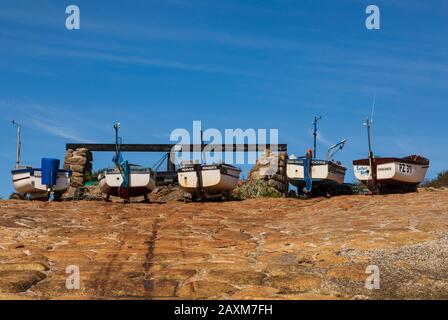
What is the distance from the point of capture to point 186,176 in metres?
22.0

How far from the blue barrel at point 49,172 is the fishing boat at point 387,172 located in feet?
37.5

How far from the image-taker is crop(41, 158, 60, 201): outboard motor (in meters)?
21.9

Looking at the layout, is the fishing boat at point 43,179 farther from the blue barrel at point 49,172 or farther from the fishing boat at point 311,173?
the fishing boat at point 311,173

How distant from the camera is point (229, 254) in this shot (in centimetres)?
888

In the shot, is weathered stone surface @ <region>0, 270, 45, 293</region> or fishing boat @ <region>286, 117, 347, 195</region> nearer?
weathered stone surface @ <region>0, 270, 45, 293</region>

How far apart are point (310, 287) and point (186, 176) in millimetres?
15594

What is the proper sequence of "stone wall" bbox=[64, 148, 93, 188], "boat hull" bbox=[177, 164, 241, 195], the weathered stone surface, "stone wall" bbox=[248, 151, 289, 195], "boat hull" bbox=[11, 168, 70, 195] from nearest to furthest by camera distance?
the weathered stone surface
"boat hull" bbox=[177, 164, 241, 195]
"boat hull" bbox=[11, 168, 70, 195]
"stone wall" bbox=[248, 151, 289, 195]
"stone wall" bbox=[64, 148, 93, 188]

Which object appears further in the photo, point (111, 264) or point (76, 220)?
point (76, 220)

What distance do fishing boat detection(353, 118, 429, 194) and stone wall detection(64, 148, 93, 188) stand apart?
12.7 meters

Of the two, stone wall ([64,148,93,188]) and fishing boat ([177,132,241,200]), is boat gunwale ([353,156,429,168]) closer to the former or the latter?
fishing boat ([177,132,241,200])

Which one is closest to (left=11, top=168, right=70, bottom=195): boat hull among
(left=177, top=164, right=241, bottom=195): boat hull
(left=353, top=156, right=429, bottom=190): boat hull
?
(left=177, top=164, right=241, bottom=195): boat hull

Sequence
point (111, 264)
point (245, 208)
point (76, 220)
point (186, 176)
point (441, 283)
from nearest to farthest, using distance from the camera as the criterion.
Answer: point (441, 283) < point (111, 264) < point (76, 220) < point (245, 208) < point (186, 176)
